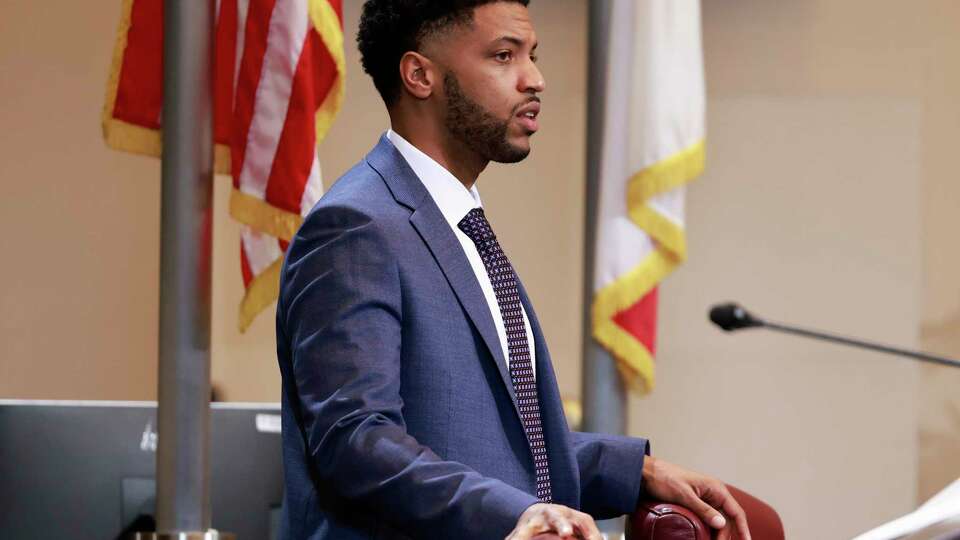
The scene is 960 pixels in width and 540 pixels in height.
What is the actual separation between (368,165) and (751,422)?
10.0 feet

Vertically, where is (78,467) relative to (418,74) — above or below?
below

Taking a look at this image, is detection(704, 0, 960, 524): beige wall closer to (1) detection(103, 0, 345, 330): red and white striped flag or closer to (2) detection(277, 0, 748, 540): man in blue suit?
(1) detection(103, 0, 345, 330): red and white striped flag

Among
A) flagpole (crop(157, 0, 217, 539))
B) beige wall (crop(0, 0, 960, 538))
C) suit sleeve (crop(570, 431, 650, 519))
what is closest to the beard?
suit sleeve (crop(570, 431, 650, 519))

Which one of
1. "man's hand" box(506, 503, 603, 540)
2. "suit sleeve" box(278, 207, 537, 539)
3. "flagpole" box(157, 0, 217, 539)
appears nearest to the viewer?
"man's hand" box(506, 503, 603, 540)

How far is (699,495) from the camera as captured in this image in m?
2.13

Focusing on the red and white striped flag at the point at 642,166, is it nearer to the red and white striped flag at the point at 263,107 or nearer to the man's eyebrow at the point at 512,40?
the red and white striped flag at the point at 263,107

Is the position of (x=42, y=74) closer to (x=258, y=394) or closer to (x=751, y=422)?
(x=258, y=394)

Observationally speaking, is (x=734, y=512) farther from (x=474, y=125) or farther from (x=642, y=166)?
(x=642, y=166)

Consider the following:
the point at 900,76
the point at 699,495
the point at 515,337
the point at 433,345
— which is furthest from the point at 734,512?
the point at 900,76

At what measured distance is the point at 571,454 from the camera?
203 cm

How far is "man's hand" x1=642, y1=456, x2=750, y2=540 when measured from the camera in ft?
6.82

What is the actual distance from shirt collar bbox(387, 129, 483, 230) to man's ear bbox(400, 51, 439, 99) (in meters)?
0.08

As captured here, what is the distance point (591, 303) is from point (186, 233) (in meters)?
1.17

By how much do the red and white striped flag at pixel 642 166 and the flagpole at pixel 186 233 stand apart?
1.12 meters
